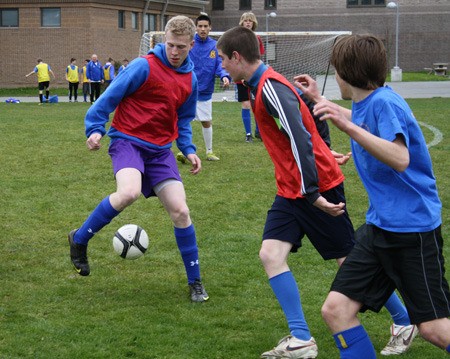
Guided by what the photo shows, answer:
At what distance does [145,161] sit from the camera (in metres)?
5.70

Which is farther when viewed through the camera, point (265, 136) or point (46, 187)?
point (46, 187)

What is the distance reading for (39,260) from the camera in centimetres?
668

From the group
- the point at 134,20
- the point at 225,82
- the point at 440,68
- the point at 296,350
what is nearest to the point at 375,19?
the point at 440,68

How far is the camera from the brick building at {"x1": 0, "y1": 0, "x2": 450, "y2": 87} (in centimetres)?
4253

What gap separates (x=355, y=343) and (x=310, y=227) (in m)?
0.98

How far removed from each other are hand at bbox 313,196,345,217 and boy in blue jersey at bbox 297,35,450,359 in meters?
0.44

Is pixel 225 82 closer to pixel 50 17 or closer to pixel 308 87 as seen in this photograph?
pixel 308 87

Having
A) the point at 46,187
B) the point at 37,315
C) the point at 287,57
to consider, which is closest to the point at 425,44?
the point at 287,57

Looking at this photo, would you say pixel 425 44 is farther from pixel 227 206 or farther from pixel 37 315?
pixel 37 315

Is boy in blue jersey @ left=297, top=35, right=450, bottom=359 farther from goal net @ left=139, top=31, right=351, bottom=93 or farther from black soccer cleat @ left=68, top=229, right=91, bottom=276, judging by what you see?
goal net @ left=139, top=31, right=351, bottom=93

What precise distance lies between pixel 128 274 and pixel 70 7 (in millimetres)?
37900

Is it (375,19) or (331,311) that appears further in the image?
(375,19)

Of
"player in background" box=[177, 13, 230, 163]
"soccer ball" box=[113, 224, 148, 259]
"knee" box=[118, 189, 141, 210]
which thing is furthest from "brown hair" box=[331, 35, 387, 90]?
"player in background" box=[177, 13, 230, 163]

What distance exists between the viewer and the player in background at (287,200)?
14.5ft
